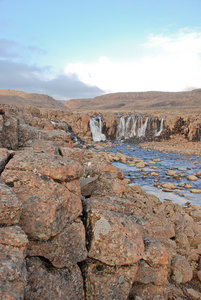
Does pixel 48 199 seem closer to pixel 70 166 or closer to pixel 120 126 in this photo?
pixel 70 166

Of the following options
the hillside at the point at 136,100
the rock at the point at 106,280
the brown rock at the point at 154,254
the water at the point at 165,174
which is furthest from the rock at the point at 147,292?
the hillside at the point at 136,100

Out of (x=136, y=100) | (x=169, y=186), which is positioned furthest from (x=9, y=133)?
(x=136, y=100)

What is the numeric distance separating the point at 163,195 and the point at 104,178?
9.11 metres

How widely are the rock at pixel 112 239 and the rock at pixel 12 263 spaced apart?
4.70 feet

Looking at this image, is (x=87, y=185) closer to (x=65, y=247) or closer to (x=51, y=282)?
(x=65, y=247)

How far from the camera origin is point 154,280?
448cm

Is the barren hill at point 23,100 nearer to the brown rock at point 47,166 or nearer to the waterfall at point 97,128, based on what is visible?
the waterfall at point 97,128

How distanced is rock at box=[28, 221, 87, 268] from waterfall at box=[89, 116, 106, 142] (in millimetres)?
32925

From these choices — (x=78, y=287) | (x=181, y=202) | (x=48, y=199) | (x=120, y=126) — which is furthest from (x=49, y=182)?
(x=120, y=126)

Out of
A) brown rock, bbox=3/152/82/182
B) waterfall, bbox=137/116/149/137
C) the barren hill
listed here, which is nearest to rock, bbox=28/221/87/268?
brown rock, bbox=3/152/82/182

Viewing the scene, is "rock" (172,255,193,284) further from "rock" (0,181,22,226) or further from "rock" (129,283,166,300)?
"rock" (0,181,22,226)

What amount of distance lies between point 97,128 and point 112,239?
35.3 m

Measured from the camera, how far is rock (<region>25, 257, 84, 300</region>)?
3.32 metres

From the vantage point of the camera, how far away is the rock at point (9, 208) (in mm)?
3180
